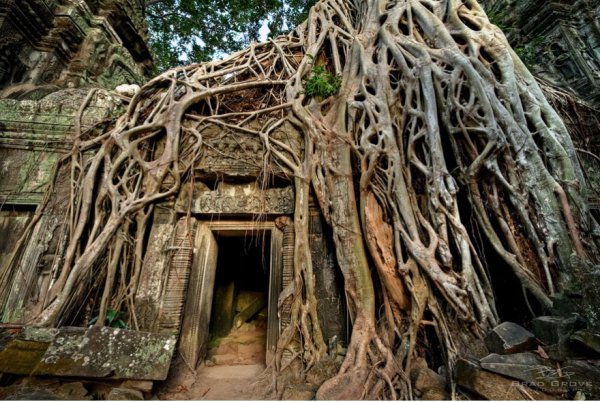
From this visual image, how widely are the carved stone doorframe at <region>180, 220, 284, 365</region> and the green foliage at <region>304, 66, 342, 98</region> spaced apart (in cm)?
170

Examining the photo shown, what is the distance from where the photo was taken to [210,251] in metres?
2.95

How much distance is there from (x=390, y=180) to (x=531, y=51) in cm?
423

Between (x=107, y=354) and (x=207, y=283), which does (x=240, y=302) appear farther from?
(x=107, y=354)

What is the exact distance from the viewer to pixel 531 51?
4.51 m

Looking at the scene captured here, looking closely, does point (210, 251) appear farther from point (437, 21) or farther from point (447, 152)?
point (437, 21)

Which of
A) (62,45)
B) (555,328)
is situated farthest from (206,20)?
(555,328)

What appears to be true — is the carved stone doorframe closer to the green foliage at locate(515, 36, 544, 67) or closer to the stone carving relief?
the stone carving relief

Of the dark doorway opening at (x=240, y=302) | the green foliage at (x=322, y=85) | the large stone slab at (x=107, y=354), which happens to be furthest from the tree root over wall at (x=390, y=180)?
the dark doorway opening at (x=240, y=302)

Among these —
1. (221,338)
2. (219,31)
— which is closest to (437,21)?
(221,338)

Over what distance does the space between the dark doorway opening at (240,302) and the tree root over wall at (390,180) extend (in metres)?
1.00

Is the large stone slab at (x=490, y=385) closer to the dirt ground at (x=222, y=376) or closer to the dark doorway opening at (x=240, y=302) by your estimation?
the dirt ground at (x=222, y=376)

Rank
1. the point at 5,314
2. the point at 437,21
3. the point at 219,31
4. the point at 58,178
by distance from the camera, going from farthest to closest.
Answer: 1. the point at 219,31
2. the point at 437,21
3. the point at 58,178
4. the point at 5,314

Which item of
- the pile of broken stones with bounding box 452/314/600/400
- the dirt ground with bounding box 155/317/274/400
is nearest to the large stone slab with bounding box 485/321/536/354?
the pile of broken stones with bounding box 452/314/600/400

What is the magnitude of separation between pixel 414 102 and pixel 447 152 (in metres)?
0.64
